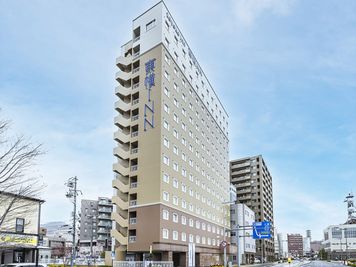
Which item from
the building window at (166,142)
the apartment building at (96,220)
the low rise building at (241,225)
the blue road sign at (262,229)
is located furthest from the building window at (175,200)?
the apartment building at (96,220)

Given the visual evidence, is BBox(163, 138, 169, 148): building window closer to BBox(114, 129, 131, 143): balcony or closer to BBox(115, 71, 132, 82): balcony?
BBox(114, 129, 131, 143): balcony

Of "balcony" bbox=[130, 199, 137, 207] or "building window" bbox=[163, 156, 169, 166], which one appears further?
"building window" bbox=[163, 156, 169, 166]

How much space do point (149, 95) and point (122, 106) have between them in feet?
17.4

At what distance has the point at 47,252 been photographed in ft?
315

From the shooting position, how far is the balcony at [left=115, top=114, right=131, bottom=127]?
61156 millimetres

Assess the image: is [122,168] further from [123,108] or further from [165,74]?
[165,74]

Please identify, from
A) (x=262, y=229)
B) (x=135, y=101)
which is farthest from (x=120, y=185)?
(x=262, y=229)

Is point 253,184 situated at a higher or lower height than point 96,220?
higher

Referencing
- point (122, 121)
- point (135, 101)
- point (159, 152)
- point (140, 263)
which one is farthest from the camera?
point (122, 121)

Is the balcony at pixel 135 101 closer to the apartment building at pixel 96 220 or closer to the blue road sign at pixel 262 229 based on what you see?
the blue road sign at pixel 262 229

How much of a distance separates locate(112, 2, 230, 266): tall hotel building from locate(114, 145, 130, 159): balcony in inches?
5.8

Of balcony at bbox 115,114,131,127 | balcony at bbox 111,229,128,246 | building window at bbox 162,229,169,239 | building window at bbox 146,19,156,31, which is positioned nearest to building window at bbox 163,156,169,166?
balcony at bbox 115,114,131,127

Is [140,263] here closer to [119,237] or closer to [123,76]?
[119,237]

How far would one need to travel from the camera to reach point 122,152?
196 ft
